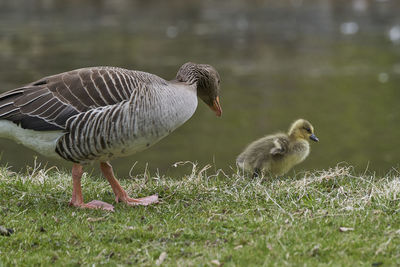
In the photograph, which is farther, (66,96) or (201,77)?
(201,77)

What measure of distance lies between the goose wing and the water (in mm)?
8267

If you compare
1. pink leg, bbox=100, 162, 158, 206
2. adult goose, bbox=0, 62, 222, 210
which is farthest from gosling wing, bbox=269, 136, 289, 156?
pink leg, bbox=100, 162, 158, 206

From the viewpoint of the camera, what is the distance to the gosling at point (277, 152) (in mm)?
8992

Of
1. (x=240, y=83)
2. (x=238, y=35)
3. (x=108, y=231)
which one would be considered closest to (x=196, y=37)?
(x=238, y=35)

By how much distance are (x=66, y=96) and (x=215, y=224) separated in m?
2.42

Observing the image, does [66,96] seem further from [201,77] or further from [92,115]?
[201,77]

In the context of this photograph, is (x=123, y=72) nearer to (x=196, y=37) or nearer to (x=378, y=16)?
(x=196, y=37)

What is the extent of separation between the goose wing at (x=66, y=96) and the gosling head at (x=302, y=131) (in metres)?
2.81

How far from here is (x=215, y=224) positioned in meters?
6.45

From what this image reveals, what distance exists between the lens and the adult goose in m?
7.16

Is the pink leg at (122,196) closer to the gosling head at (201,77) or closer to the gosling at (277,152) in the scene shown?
the gosling head at (201,77)

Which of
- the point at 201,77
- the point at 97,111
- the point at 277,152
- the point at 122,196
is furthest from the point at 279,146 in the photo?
the point at 97,111

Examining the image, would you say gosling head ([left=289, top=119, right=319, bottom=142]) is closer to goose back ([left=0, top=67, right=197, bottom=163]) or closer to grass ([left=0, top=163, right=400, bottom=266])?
grass ([left=0, top=163, right=400, bottom=266])

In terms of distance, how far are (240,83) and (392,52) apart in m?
10.0
